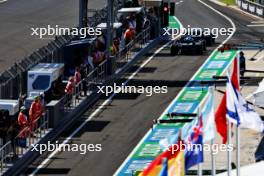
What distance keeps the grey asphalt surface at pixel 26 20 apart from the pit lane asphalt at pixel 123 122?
8664 mm

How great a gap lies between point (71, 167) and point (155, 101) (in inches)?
399

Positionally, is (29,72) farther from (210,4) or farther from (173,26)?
(210,4)

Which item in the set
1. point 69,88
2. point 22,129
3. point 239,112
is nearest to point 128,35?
point 69,88

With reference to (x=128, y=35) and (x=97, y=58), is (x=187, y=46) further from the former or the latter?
(x=97, y=58)

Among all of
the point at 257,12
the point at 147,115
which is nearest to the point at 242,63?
the point at 147,115

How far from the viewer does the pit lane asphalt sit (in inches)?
1452

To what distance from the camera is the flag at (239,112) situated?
26750mm

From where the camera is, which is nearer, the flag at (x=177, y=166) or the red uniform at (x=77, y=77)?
the flag at (x=177, y=166)

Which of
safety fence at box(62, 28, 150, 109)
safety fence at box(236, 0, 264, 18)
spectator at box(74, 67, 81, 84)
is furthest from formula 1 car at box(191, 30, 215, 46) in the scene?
spectator at box(74, 67, 81, 84)

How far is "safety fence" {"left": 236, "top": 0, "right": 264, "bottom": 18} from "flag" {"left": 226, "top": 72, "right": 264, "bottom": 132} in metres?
47.1

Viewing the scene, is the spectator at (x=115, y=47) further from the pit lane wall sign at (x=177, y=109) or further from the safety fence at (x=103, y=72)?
the pit lane wall sign at (x=177, y=109)

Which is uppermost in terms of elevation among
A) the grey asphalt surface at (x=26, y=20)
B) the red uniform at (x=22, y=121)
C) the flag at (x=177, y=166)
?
the flag at (x=177, y=166)

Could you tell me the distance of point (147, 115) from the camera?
43.8 metres

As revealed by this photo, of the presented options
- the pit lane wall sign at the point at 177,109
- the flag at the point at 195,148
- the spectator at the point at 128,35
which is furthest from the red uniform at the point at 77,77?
the flag at the point at 195,148
